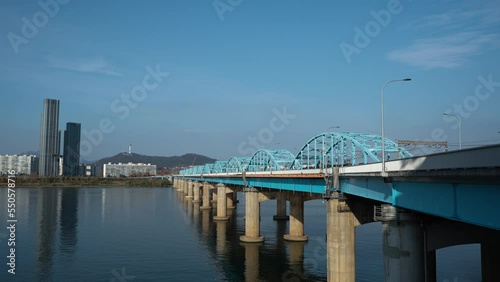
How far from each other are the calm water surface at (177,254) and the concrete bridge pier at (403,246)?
52.5 feet

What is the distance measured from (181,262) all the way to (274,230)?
25.5 m

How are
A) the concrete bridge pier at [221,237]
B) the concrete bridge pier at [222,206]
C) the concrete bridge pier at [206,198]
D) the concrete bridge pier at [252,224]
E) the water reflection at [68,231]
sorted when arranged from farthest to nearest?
the concrete bridge pier at [206,198], the concrete bridge pier at [222,206], the concrete bridge pier at [252,224], the concrete bridge pier at [221,237], the water reflection at [68,231]

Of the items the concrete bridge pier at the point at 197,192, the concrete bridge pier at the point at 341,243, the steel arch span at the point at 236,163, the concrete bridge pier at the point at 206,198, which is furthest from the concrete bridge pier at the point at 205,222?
the concrete bridge pier at the point at 341,243

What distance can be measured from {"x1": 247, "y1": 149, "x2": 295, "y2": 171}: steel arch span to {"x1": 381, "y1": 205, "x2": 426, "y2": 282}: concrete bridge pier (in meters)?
47.1

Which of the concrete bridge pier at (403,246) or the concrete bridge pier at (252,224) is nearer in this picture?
the concrete bridge pier at (403,246)

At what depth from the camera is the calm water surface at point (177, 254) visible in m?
40.3

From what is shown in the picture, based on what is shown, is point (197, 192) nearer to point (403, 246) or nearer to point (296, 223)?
point (296, 223)

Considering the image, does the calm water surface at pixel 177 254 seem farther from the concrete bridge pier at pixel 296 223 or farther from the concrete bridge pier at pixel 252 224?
the concrete bridge pier at pixel 296 223

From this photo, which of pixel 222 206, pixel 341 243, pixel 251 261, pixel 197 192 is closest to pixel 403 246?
pixel 341 243

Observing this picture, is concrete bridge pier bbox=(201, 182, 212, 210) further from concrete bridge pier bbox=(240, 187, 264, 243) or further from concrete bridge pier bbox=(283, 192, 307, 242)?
concrete bridge pier bbox=(283, 192, 307, 242)

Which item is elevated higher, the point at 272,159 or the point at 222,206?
the point at 272,159

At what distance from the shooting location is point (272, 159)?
7781cm

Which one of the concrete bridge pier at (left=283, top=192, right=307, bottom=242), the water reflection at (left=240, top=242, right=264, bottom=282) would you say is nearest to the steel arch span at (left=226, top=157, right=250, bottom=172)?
the concrete bridge pier at (left=283, top=192, right=307, bottom=242)

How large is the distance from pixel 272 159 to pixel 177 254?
1233 inches
